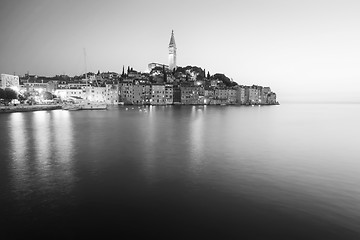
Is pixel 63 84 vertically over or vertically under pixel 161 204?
over

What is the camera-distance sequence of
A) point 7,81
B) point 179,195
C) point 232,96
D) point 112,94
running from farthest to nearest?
point 232,96, point 112,94, point 7,81, point 179,195

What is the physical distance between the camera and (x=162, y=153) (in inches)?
798

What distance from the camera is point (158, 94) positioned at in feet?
443

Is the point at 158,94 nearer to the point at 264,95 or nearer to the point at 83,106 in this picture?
the point at 83,106

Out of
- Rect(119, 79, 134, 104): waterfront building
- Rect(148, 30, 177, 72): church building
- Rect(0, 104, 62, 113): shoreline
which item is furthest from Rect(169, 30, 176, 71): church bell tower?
Rect(0, 104, 62, 113): shoreline

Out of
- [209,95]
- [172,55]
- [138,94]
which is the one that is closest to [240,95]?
[209,95]

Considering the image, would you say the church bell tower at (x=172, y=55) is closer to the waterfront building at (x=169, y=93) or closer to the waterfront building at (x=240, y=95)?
the waterfront building at (x=169, y=93)

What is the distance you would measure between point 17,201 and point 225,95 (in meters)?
153

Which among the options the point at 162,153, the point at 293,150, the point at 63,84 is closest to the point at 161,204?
the point at 162,153

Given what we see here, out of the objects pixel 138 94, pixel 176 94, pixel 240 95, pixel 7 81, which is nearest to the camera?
pixel 7 81

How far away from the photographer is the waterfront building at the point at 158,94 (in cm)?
13412

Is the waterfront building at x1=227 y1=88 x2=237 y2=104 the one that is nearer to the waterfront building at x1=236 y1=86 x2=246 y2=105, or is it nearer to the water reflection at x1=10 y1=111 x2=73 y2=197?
the waterfront building at x1=236 y1=86 x2=246 y2=105

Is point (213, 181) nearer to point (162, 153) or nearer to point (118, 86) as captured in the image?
point (162, 153)

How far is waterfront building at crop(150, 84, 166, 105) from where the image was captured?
134125 mm
